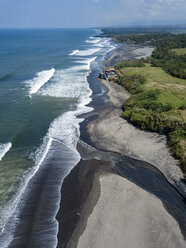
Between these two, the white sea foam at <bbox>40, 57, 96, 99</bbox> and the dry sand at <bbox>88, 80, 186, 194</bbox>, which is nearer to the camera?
the dry sand at <bbox>88, 80, 186, 194</bbox>

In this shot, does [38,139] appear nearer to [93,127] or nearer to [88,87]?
[93,127]

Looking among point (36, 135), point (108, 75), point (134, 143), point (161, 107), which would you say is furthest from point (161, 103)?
point (108, 75)

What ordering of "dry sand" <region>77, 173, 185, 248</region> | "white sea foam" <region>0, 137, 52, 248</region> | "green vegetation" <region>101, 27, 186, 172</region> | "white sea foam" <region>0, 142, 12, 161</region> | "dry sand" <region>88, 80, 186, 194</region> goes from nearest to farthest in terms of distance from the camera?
"dry sand" <region>77, 173, 185, 248</region>, "white sea foam" <region>0, 137, 52, 248</region>, "dry sand" <region>88, 80, 186, 194</region>, "white sea foam" <region>0, 142, 12, 161</region>, "green vegetation" <region>101, 27, 186, 172</region>

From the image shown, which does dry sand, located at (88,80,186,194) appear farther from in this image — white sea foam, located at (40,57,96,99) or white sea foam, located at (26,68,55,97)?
white sea foam, located at (26,68,55,97)

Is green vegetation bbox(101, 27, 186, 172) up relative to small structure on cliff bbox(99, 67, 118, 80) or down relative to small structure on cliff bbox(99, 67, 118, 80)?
Answer: down

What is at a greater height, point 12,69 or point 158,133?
point 12,69

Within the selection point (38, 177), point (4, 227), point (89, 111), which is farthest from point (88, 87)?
point (4, 227)

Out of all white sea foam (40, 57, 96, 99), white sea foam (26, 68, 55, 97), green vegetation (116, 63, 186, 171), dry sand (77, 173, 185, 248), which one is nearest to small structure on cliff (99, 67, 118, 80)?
green vegetation (116, 63, 186, 171)

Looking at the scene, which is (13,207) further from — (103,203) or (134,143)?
(134,143)
